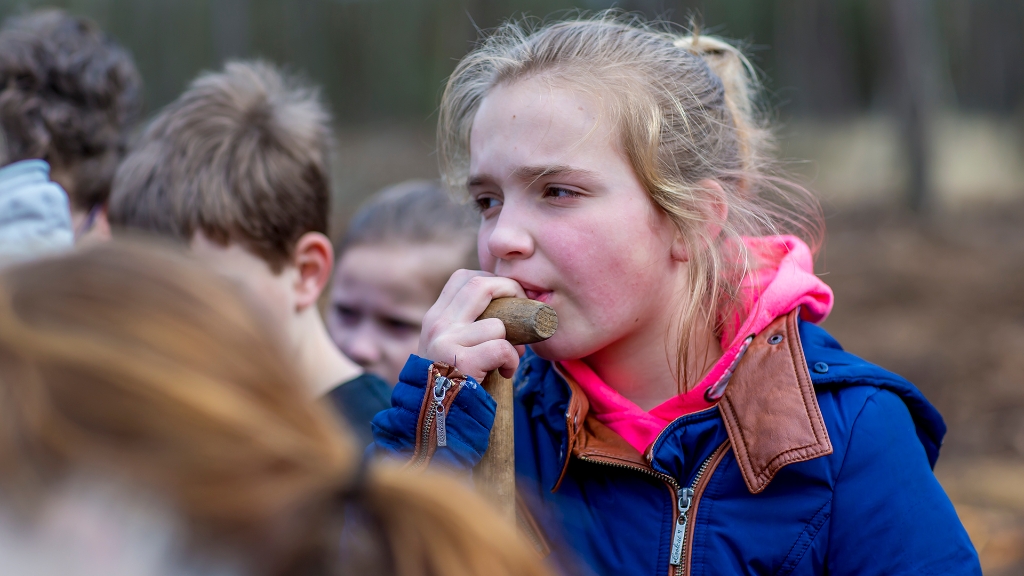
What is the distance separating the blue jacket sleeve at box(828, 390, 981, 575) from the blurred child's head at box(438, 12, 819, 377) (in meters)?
0.47

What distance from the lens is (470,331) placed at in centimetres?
198

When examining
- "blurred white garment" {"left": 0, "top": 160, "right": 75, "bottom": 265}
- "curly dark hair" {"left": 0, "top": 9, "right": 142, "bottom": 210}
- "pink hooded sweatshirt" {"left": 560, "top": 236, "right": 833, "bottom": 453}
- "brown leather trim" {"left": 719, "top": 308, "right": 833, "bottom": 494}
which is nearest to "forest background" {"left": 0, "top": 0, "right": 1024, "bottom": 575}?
"pink hooded sweatshirt" {"left": 560, "top": 236, "right": 833, "bottom": 453}

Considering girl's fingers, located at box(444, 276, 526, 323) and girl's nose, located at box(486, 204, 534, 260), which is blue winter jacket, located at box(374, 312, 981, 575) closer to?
girl's fingers, located at box(444, 276, 526, 323)

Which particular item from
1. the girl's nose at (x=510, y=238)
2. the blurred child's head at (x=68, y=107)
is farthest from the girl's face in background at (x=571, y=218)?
the blurred child's head at (x=68, y=107)

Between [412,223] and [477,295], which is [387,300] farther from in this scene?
[477,295]

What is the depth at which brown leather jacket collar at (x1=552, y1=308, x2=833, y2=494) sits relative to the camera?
192 centimetres

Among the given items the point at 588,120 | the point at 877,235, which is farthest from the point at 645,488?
the point at 877,235

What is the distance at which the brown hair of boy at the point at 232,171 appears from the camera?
2918 millimetres

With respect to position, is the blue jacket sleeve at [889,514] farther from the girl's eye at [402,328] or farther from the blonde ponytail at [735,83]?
the girl's eye at [402,328]

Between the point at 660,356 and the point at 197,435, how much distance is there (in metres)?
1.46

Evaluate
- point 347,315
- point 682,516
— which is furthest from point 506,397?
point 347,315

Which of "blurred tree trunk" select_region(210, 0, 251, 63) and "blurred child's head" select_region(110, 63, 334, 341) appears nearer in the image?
"blurred child's head" select_region(110, 63, 334, 341)

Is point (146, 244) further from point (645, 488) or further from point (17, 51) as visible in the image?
point (17, 51)

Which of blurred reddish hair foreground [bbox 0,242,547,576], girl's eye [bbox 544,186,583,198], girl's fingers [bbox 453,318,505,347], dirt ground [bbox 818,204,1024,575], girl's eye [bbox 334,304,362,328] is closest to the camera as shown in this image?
blurred reddish hair foreground [bbox 0,242,547,576]
